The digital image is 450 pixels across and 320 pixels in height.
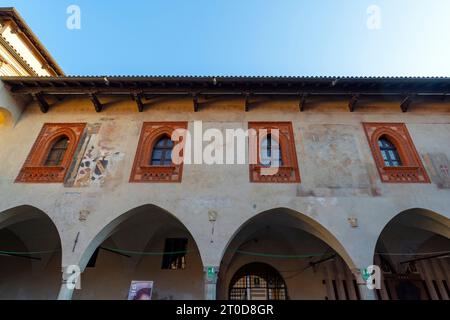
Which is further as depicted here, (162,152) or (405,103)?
(405,103)

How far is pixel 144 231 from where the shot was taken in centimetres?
875

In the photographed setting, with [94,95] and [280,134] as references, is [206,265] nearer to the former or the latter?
[280,134]

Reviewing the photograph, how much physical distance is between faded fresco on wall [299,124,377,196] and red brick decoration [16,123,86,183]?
7358 millimetres

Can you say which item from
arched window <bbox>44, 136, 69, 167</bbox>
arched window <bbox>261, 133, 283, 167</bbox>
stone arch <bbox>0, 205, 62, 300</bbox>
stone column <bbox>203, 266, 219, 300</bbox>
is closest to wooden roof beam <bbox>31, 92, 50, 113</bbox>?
arched window <bbox>44, 136, 69, 167</bbox>

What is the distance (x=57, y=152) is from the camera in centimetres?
836

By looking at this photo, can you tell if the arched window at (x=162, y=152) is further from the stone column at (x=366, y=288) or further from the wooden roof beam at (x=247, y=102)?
the stone column at (x=366, y=288)

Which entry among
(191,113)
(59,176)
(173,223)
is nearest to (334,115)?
(191,113)

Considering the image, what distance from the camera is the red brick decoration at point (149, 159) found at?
7.48m

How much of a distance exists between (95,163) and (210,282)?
16.6 ft

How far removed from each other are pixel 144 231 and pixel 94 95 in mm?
5141

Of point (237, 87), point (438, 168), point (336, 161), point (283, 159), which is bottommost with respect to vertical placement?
point (438, 168)

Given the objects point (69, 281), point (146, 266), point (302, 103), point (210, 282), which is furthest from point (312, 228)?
point (69, 281)

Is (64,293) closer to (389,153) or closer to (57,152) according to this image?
(57,152)

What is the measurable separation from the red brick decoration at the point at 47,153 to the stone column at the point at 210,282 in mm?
5180
